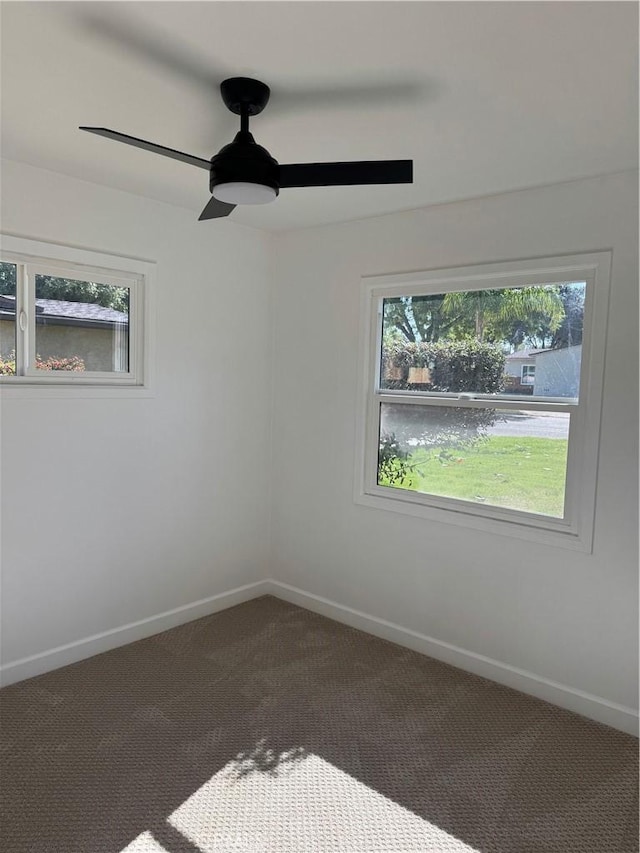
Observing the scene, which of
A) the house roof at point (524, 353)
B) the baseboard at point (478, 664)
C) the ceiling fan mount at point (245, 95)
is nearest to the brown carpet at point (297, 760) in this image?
the baseboard at point (478, 664)

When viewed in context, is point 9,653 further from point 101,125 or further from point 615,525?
point 615,525

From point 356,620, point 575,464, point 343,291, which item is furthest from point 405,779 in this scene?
point 343,291

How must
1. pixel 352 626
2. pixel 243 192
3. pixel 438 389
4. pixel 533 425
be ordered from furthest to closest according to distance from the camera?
pixel 352 626, pixel 438 389, pixel 533 425, pixel 243 192

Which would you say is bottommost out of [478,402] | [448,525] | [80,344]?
[448,525]

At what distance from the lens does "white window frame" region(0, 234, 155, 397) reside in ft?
9.04

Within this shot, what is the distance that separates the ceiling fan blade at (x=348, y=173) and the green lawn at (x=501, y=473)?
1.57m

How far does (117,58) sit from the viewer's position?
1734 mm

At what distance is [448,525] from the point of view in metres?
3.14

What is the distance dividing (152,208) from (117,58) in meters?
1.48

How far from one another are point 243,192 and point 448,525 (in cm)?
203

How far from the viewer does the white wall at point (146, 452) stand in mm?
2805

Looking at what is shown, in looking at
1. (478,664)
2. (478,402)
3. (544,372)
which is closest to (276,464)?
(478,402)

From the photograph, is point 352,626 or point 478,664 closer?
point 478,664

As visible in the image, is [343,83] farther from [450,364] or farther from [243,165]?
[450,364]
